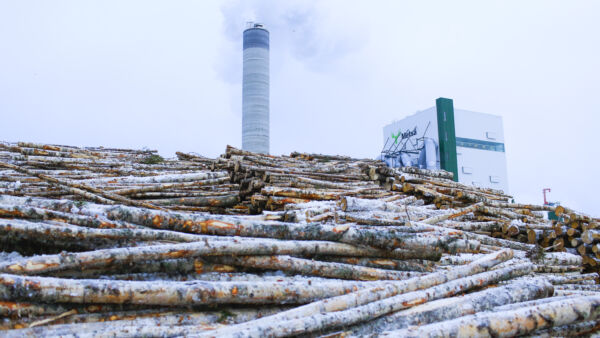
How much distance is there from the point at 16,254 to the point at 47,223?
0.23 m

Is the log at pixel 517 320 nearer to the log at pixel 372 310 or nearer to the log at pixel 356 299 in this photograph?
the log at pixel 372 310

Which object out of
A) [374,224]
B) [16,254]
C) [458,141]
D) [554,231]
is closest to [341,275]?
[374,224]

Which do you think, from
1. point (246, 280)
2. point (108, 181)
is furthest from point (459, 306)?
point (108, 181)

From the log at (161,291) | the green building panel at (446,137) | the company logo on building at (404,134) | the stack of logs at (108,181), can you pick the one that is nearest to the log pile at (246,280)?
the log at (161,291)

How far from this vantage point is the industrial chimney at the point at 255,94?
20.4 meters

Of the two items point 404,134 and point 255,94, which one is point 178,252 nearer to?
point 255,94

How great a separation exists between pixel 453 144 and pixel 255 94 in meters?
10.5

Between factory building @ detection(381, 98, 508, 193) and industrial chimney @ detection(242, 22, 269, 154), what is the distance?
7147 mm

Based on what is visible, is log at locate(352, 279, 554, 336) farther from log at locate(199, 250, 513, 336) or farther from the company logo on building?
the company logo on building

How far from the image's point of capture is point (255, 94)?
66.9ft

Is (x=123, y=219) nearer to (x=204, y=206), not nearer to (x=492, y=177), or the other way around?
(x=204, y=206)

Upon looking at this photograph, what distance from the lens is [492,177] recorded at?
2525 cm

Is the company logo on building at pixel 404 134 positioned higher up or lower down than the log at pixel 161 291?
higher up

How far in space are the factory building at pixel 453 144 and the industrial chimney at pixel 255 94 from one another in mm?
7147
